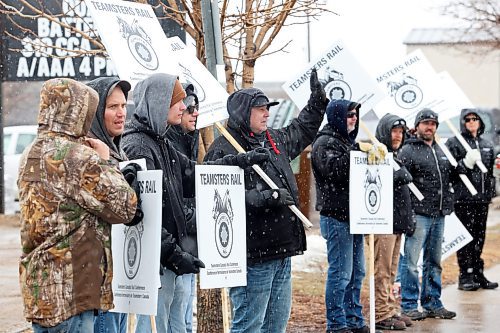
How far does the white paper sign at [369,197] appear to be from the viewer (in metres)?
8.16

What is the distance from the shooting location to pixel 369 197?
8.27m

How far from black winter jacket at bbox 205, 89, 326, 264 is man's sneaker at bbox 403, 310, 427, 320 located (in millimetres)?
3350

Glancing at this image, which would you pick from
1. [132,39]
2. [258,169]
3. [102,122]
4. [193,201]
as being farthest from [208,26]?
[102,122]

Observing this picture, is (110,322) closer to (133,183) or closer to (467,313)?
(133,183)

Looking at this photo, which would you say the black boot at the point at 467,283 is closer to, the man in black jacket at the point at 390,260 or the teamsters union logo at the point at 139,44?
the man in black jacket at the point at 390,260

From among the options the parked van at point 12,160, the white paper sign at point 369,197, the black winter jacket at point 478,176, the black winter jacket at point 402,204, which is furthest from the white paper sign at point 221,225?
the parked van at point 12,160

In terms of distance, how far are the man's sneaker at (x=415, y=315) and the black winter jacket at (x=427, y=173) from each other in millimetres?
933

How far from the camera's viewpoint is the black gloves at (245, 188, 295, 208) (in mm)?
6527

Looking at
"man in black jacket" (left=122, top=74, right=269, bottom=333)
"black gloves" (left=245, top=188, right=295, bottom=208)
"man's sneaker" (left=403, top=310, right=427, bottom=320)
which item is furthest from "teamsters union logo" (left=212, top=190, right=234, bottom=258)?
"man's sneaker" (left=403, top=310, right=427, bottom=320)

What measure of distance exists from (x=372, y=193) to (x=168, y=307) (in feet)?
9.43

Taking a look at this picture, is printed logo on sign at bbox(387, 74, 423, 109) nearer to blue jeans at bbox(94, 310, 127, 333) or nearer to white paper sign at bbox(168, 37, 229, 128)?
white paper sign at bbox(168, 37, 229, 128)

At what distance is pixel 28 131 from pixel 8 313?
11337 millimetres

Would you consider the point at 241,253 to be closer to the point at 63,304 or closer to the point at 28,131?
the point at 63,304

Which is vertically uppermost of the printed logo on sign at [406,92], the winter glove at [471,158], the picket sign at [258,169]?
the printed logo on sign at [406,92]
